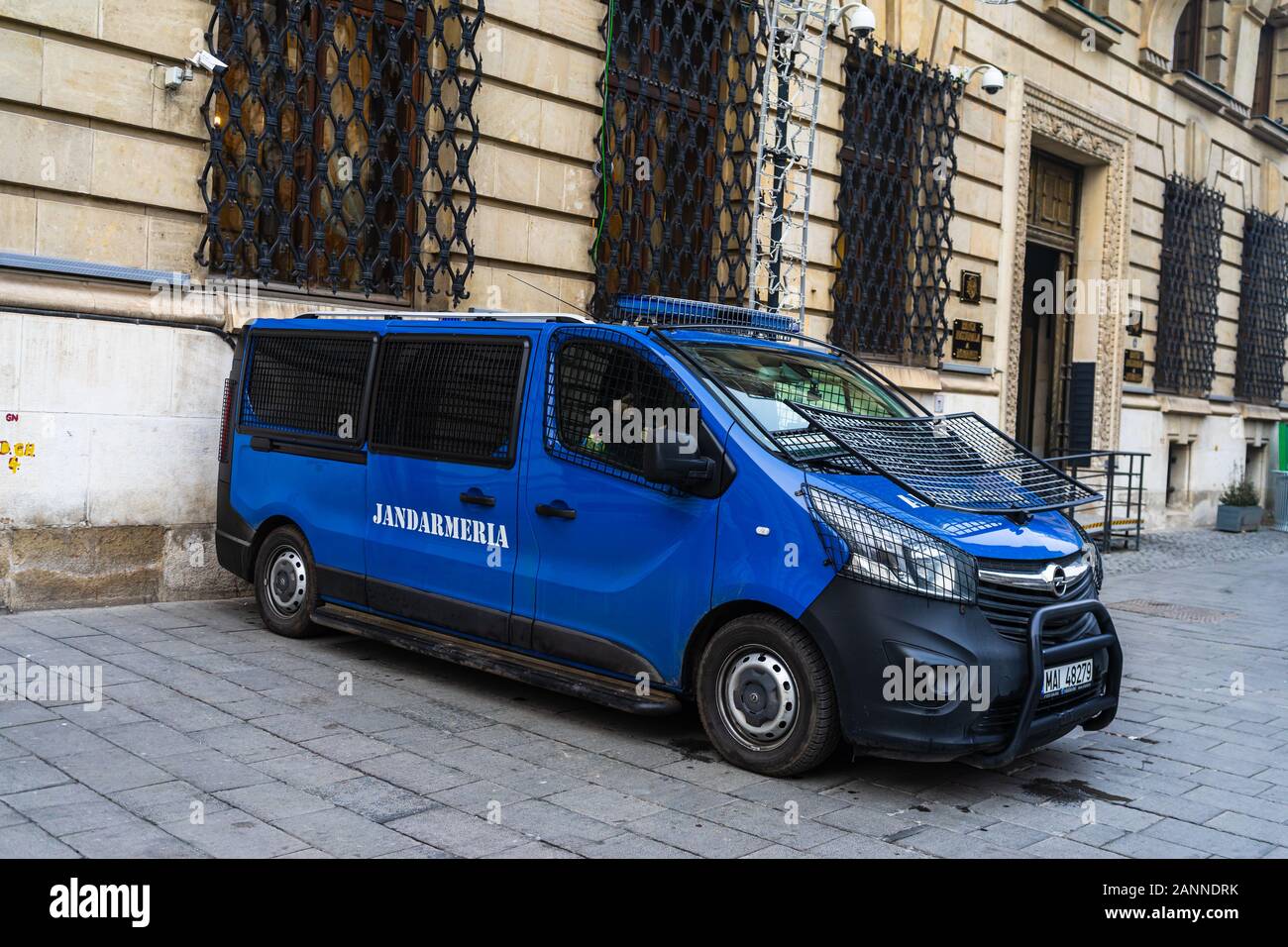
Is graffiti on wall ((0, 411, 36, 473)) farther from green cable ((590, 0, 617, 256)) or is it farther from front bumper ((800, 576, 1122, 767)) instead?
front bumper ((800, 576, 1122, 767))

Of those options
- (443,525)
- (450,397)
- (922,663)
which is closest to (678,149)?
(450,397)

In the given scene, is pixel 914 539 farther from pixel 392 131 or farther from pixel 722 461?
pixel 392 131

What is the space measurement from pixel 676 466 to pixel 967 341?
461 inches

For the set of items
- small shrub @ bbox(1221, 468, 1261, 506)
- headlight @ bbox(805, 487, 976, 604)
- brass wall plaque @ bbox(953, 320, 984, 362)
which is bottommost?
small shrub @ bbox(1221, 468, 1261, 506)

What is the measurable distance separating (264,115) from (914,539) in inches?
255

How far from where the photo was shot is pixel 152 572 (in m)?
8.60

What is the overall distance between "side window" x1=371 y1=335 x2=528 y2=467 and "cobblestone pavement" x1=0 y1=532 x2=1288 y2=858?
1346mm

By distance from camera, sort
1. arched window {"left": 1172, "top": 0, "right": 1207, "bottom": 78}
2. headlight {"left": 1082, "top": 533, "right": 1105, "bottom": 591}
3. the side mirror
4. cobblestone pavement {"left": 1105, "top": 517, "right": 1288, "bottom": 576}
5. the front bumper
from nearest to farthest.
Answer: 1. the front bumper
2. the side mirror
3. headlight {"left": 1082, "top": 533, "right": 1105, "bottom": 591}
4. cobblestone pavement {"left": 1105, "top": 517, "right": 1288, "bottom": 576}
5. arched window {"left": 1172, "top": 0, "right": 1207, "bottom": 78}

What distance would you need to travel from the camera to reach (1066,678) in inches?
213

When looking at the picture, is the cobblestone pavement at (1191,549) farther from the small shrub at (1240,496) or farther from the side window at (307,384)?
the side window at (307,384)

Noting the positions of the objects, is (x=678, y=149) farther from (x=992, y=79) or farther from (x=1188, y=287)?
(x=1188, y=287)

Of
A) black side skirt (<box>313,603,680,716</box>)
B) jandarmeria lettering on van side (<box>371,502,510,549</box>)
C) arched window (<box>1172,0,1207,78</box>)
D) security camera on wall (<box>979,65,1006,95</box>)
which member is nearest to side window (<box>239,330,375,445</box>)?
jandarmeria lettering on van side (<box>371,502,510,549</box>)

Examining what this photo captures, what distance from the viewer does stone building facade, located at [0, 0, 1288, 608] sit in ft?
26.7
